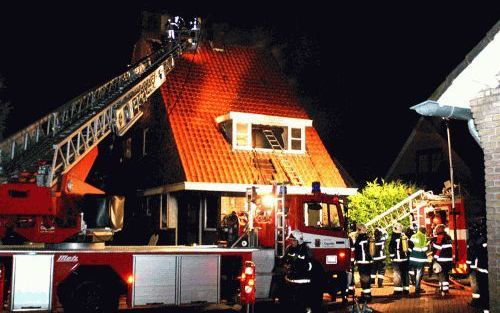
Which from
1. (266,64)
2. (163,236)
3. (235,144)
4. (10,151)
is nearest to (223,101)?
(235,144)

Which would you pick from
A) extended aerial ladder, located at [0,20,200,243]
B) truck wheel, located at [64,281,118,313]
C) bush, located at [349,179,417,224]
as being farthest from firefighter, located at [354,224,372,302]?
extended aerial ladder, located at [0,20,200,243]

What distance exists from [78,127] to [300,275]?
601cm

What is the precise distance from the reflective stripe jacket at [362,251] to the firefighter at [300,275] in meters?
2.93

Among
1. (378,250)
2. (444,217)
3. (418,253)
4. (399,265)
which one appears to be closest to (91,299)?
(378,250)

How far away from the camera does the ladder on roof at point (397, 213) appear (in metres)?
19.1

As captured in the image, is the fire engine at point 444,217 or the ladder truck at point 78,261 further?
the fire engine at point 444,217

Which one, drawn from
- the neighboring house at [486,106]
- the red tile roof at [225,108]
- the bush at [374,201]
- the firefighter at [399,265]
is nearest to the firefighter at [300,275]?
the neighboring house at [486,106]

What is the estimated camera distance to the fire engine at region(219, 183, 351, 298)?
11586 millimetres

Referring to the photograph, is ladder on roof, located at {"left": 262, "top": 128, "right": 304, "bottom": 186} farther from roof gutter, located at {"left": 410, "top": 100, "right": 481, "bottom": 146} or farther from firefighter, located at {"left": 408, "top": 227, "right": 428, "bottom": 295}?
roof gutter, located at {"left": 410, "top": 100, "right": 481, "bottom": 146}

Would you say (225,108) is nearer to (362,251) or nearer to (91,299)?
(362,251)

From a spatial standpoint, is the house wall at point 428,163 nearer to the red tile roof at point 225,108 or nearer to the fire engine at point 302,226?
the red tile roof at point 225,108

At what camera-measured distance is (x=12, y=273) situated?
9.14 m

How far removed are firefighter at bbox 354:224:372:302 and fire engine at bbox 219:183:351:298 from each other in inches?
44.8

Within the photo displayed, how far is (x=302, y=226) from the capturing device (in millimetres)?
11703
